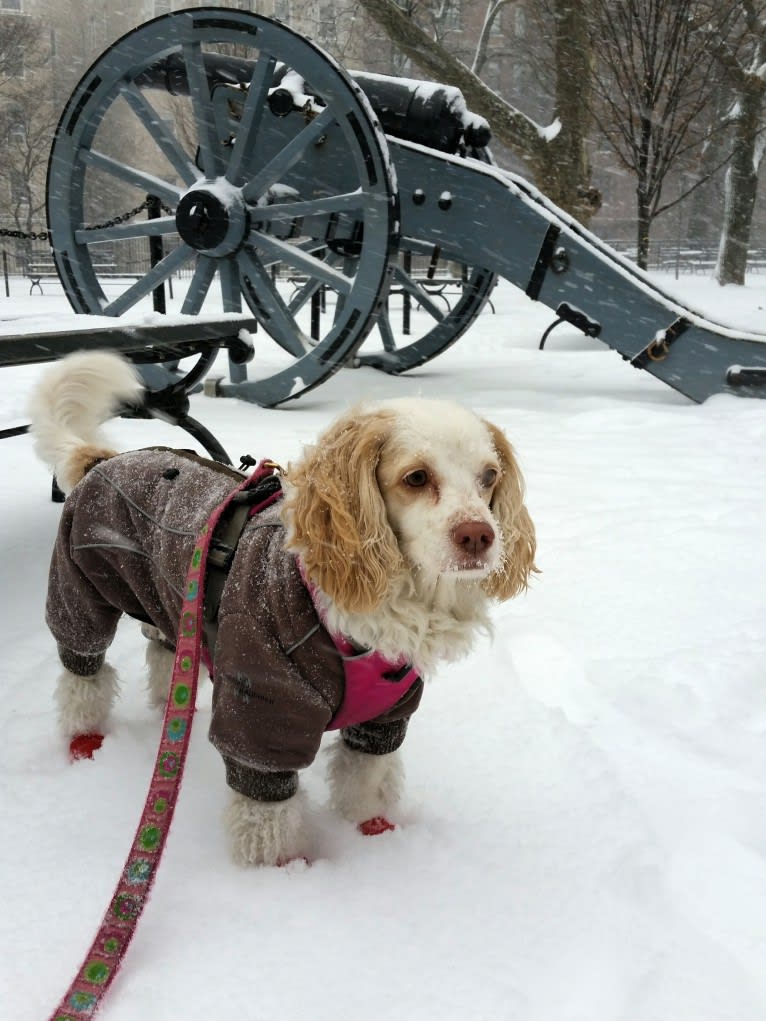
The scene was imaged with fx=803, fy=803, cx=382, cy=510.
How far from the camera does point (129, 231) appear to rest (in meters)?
5.85

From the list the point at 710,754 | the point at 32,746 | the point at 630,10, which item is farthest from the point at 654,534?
the point at 630,10

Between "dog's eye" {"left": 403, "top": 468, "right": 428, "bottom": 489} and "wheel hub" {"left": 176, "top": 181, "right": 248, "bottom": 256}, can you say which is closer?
"dog's eye" {"left": 403, "top": 468, "right": 428, "bottom": 489}

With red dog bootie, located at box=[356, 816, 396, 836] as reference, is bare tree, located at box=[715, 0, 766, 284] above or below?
above

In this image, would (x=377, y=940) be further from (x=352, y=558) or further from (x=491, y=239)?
(x=491, y=239)

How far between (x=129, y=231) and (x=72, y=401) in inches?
166

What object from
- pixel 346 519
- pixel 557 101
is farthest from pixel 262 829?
pixel 557 101

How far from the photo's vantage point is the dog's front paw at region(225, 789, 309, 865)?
160 cm

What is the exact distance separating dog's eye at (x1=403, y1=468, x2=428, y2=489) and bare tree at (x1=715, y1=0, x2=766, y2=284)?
14.3 meters

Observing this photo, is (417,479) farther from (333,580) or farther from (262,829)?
(262,829)

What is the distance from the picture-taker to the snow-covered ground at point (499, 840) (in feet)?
4.54

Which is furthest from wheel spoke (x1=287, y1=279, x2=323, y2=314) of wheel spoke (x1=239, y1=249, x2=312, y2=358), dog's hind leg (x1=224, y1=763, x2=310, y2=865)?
dog's hind leg (x1=224, y1=763, x2=310, y2=865)

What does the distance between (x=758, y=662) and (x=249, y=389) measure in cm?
411

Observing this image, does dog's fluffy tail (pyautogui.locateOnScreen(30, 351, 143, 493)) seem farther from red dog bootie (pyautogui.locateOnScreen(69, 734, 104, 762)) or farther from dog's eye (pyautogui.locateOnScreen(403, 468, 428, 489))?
dog's eye (pyautogui.locateOnScreen(403, 468, 428, 489))

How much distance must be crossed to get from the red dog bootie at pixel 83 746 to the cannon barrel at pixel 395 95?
16.3 ft
